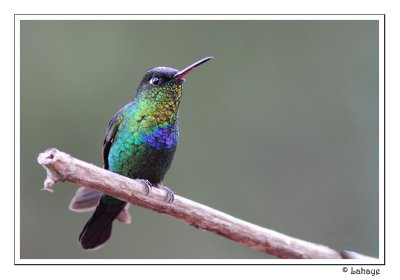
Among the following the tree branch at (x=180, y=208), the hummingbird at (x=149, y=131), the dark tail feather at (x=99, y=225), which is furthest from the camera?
the dark tail feather at (x=99, y=225)

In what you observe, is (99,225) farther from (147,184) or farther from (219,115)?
(219,115)

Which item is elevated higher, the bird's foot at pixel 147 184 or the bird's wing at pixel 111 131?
the bird's wing at pixel 111 131

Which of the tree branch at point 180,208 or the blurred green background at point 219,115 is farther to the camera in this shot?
the blurred green background at point 219,115

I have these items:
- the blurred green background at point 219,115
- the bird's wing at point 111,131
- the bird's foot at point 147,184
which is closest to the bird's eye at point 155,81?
the bird's wing at point 111,131

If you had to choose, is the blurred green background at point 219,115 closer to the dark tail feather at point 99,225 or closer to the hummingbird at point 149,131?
the dark tail feather at point 99,225

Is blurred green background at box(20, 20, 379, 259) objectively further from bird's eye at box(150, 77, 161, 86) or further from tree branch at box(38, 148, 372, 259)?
bird's eye at box(150, 77, 161, 86)

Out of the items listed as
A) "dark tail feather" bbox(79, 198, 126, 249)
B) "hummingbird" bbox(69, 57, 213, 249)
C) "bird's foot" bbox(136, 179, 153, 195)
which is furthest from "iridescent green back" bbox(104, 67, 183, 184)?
"dark tail feather" bbox(79, 198, 126, 249)
